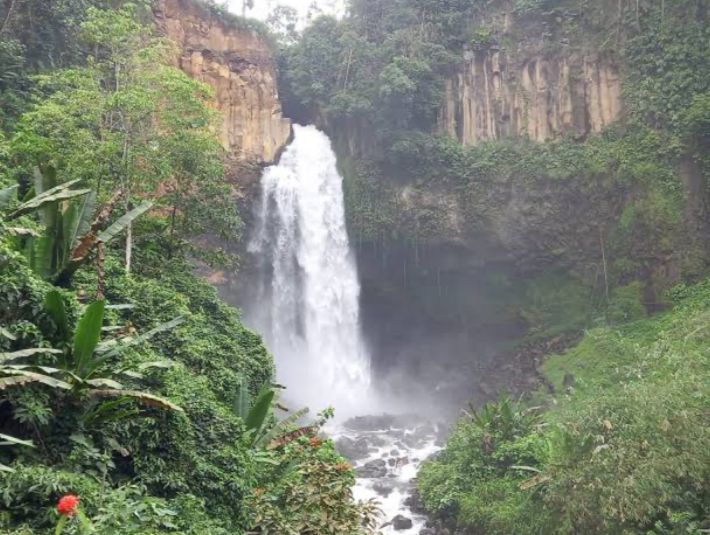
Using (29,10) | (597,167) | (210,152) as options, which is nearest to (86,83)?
(210,152)

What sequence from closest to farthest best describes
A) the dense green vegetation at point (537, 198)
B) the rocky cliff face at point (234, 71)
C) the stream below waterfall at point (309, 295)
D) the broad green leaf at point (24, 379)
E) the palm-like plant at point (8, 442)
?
the palm-like plant at point (8, 442), the broad green leaf at point (24, 379), the dense green vegetation at point (537, 198), the rocky cliff face at point (234, 71), the stream below waterfall at point (309, 295)

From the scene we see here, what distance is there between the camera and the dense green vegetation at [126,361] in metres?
4.73

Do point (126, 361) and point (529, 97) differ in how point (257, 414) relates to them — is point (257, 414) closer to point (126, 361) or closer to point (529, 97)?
point (126, 361)

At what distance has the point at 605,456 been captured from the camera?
10.1 m

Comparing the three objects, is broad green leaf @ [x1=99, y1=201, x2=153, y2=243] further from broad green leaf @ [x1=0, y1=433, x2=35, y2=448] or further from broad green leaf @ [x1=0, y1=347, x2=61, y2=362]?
broad green leaf @ [x1=0, y1=433, x2=35, y2=448]

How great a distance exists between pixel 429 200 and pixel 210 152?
14.0 meters

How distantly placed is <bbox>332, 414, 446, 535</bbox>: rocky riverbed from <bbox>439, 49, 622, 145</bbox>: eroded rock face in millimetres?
12748

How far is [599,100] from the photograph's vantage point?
2433 cm

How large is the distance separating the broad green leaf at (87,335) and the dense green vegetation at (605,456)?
818 cm

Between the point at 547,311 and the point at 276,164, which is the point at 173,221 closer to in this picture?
the point at 276,164

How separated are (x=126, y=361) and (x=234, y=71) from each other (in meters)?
22.1

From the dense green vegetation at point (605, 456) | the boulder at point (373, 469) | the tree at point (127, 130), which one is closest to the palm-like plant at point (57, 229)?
the tree at point (127, 130)

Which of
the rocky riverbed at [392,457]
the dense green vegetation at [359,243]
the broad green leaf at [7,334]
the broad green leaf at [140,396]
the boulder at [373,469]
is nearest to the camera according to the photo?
the broad green leaf at [7,334]

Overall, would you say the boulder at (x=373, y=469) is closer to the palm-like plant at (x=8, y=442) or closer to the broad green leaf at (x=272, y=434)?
the broad green leaf at (x=272, y=434)
